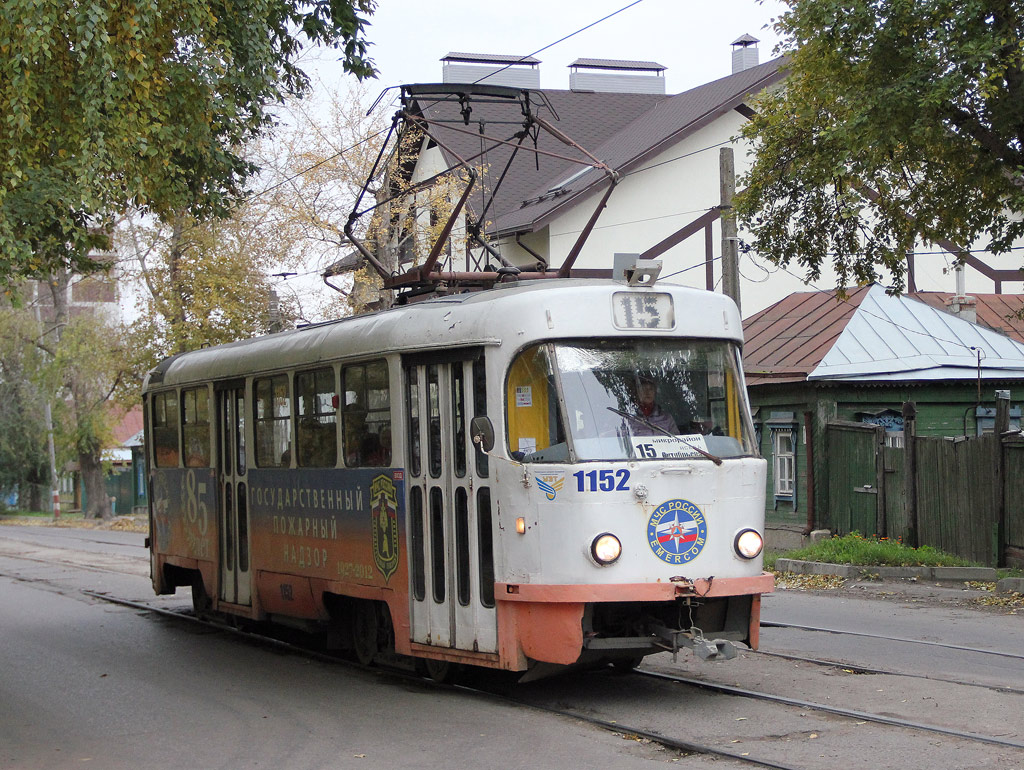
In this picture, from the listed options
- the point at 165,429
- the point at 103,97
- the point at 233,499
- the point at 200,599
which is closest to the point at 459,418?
the point at 103,97

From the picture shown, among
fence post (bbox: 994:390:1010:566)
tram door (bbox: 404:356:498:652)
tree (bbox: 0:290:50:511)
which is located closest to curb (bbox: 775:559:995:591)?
fence post (bbox: 994:390:1010:566)

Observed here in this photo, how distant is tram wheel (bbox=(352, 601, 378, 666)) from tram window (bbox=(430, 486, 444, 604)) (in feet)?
5.30

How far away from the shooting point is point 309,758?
793 centimetres

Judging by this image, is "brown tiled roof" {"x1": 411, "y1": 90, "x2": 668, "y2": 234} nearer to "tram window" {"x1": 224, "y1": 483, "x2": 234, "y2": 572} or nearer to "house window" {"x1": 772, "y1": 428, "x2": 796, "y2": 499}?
"house window" {"x1": 772, "y1": 428, "x2": 796, "y2": 499}

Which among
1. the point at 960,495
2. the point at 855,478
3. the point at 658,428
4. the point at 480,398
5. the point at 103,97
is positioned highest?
the point at 103,97

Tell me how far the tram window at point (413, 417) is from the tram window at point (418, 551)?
0.19 meters

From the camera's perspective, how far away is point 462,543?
9250 mm

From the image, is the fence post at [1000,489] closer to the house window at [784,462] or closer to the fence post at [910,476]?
the fence post at [910,476]

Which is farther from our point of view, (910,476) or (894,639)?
(910,476)

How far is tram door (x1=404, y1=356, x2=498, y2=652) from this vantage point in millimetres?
9062

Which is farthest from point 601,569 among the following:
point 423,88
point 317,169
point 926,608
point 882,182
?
point 317,169

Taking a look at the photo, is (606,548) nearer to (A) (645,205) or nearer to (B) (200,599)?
(B) (200,599)

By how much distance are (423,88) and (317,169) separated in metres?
15.3

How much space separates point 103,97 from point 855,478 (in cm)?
1558
